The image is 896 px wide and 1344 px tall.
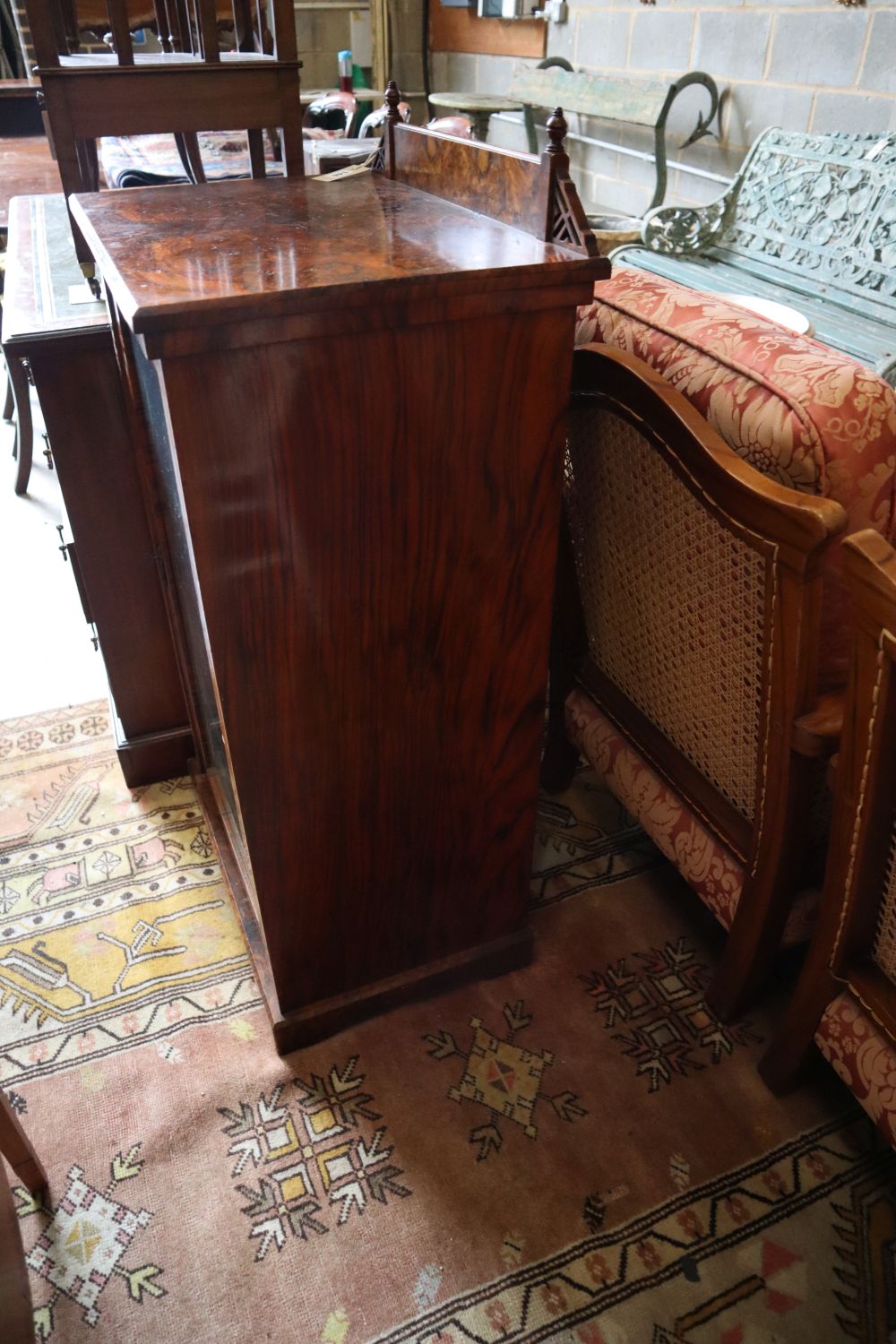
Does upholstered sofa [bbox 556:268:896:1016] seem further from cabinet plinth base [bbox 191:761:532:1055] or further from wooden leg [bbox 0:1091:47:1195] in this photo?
wooden leg [bbox 0:1091:47:1195]

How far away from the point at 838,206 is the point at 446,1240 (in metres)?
2.79

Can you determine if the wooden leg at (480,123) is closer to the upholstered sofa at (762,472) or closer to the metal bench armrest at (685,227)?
the metal bench armrest at (685,227)

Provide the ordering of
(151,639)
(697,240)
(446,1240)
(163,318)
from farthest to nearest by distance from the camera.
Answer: (697,240) → (151,639) → (446,1240) → (163,318)

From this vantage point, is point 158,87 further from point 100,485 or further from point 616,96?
point 616,96

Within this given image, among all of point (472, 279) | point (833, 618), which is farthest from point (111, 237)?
point (833, 618)

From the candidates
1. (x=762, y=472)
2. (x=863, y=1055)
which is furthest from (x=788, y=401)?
(x=863, y=1055)

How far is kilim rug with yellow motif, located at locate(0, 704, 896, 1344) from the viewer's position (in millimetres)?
1046

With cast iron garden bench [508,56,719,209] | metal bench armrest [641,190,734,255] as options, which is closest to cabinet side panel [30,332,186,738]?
metal bench armrest [641,190,734,255]

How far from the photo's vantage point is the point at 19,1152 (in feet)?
3.47

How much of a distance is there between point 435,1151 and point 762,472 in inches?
37.2

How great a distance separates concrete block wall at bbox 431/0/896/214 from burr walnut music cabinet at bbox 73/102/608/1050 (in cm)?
206

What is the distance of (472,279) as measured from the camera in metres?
0.84

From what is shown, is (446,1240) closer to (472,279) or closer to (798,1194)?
(798,1194)

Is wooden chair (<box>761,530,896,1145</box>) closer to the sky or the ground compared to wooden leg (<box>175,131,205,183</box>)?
closer to the ground
